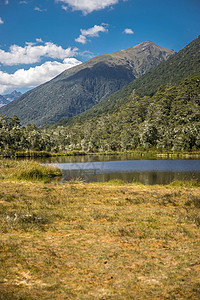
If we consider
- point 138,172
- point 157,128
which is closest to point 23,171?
point 138,172

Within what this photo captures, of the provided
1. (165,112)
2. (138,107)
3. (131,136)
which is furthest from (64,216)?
(138,107)

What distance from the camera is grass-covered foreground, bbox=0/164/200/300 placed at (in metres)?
4.25

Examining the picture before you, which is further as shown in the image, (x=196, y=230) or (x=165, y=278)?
(x=196, y=230)

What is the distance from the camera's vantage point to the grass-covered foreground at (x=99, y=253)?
13.9 ft

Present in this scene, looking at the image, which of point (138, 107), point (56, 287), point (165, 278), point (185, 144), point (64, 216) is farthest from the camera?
point (138, 107)

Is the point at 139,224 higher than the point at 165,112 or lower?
lower

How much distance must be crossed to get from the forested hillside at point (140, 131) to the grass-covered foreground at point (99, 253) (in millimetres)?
50657

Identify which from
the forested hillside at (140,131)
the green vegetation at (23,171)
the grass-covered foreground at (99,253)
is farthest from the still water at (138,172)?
the forested hillside at (140,131)

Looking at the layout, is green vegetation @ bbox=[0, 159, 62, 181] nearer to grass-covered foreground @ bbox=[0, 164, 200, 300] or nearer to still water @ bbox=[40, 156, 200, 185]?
still water @ bbox=[40, 156, 200, 185]

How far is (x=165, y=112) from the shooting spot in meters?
130

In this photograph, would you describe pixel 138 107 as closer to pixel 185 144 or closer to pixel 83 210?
pixel 185 144

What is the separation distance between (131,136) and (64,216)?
115 m

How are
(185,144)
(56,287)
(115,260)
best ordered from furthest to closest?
(185,144), (115,260), (56,287)

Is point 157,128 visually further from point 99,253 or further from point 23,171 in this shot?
point 99,253
